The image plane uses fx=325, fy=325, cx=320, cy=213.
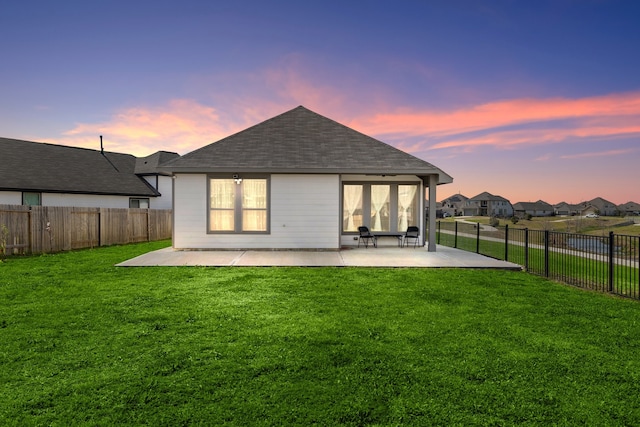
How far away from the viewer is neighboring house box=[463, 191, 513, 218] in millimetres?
114188

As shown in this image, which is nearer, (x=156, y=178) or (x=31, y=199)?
(x=31, y=199)

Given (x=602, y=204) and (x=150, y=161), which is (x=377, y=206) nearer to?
(x=150, y=161)

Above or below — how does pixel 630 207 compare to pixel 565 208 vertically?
above

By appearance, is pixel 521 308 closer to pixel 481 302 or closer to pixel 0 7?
pixel 481 302

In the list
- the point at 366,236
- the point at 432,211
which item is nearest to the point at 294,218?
the point at 366,236

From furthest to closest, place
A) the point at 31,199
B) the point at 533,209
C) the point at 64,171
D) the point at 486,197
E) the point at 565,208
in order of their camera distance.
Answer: the point at 565,208 < the point at 533,209 < the point at 486,197 < the point at 64,171 < the point at 31,199

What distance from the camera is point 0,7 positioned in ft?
48.4

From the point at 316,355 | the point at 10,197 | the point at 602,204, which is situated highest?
the point at 602,204

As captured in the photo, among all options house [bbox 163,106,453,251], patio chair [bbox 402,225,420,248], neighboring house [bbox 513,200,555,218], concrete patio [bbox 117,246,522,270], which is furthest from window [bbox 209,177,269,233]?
neighboring house [bbox 513,200,555,218]

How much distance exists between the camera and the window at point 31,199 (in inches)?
793

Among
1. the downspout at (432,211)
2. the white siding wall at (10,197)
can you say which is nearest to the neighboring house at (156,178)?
→ the white siding wall at (10,197)

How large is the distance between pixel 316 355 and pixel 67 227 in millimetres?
15343

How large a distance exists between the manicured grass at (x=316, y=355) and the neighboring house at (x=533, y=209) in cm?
13399

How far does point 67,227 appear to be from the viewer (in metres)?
14.4
